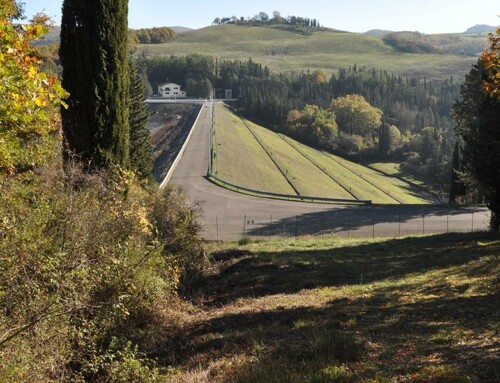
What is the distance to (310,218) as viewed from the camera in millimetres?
37688

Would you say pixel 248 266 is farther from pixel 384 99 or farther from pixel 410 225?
pixel 384 99

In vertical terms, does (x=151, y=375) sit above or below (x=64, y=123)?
below

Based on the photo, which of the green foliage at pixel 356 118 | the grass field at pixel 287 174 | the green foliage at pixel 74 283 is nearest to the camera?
the green foliage at pixel 74 283

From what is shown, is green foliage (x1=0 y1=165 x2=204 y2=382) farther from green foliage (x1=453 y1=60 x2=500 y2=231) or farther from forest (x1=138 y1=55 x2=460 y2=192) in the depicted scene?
forest (x1=138 y1=55 x2=460 y2=192)

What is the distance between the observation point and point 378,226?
115ft

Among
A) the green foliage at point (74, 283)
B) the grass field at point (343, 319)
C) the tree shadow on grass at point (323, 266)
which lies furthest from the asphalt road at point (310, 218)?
the green foliage at point (74, 283)

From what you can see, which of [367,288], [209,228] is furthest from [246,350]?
[209,228]

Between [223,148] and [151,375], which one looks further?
[223,148]

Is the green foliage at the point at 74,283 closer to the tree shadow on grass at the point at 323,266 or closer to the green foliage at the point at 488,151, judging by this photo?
the tree shadow on grass at the point at 323,266

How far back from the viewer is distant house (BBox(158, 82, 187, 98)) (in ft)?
536

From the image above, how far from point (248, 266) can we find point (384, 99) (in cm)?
16615

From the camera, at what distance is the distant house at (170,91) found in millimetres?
163500

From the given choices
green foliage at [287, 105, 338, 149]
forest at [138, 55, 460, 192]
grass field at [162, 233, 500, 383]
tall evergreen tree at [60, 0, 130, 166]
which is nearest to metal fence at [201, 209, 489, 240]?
grass field at [162, 233, 500, 383]

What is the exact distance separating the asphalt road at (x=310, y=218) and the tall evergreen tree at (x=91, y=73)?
14386mm
